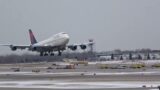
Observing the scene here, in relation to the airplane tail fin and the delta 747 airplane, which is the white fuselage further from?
the airplane tail fin

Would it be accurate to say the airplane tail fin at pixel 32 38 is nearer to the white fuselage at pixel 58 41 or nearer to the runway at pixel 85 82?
the white fuselage at pixel 58 41

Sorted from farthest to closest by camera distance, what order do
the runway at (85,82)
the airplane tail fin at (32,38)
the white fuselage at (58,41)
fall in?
1. the airplane tail fin at (32,38)
2. the white fuselage at (58,41)
3. the runway at (85,82)

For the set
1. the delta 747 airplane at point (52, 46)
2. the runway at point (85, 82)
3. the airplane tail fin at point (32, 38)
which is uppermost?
the airplane tail fin at point (32, 38)

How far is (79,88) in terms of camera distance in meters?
36.1

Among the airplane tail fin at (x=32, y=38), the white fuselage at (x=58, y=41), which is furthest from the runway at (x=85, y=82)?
the airplane tail fin at (x=32, y=38)

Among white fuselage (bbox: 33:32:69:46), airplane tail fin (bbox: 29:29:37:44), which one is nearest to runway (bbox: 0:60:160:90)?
white fuselage (bbox: 33:32:69:46)

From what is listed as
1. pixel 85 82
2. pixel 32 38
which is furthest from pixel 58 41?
pixel 85 82

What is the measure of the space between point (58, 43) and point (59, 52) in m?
2.67

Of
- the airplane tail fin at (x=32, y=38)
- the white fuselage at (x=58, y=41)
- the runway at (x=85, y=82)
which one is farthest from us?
the airplane tail fin at (x=32, y=38)

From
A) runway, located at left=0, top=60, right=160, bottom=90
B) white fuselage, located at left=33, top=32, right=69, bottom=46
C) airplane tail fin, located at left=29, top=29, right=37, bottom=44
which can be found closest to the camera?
runway, located at left=0, top=60, right=160, bottom=90

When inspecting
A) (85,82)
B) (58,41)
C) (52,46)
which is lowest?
(85,82)

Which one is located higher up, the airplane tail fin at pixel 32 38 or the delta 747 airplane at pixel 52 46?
the airplane tail fin at pixel 32 38

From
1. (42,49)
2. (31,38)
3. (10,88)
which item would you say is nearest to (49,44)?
(42,49)

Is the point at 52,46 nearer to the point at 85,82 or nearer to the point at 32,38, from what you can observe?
the point at 32,38
